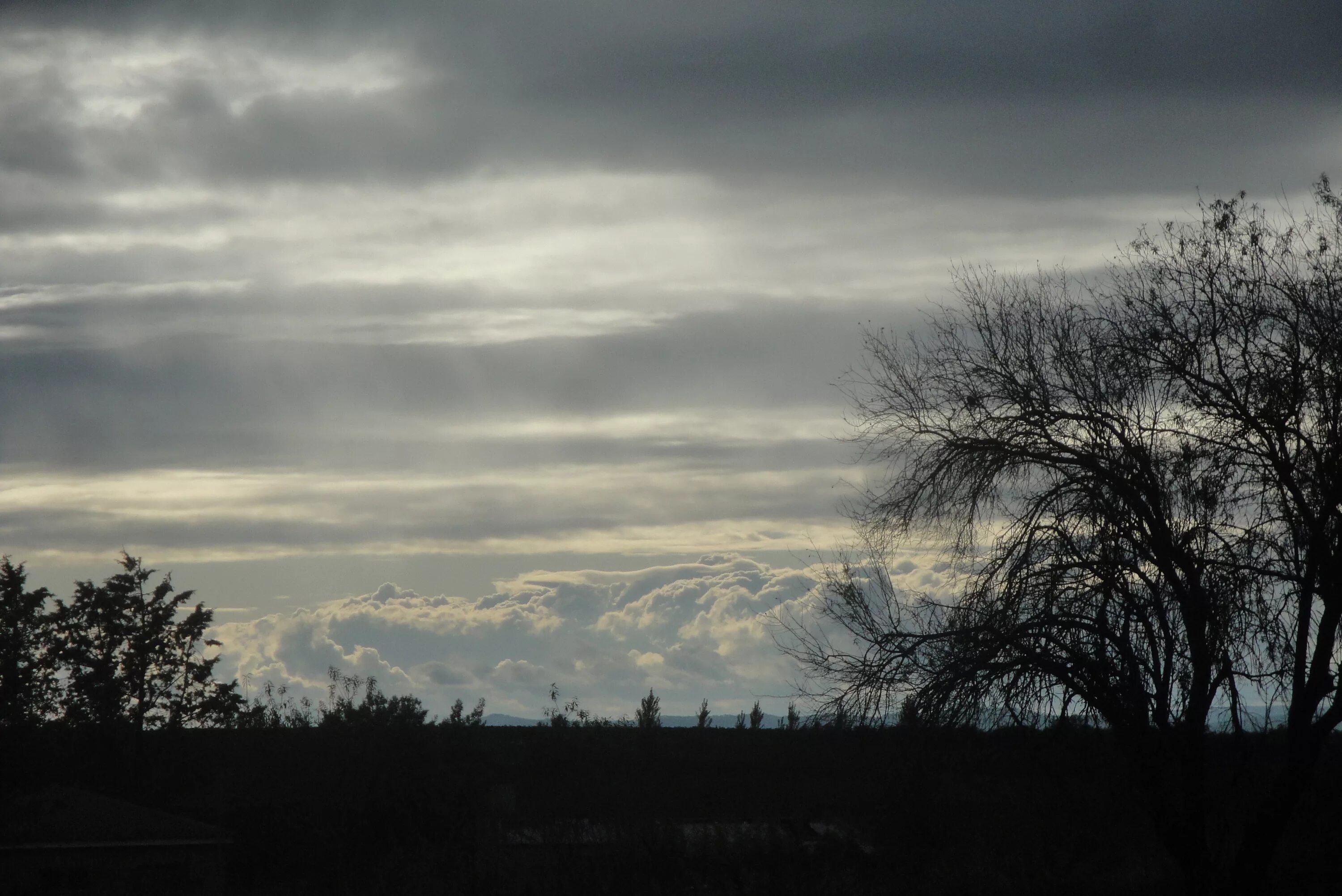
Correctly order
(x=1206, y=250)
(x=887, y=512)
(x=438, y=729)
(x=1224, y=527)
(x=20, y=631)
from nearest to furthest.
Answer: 1. (x=1224, y=527)
2. (x=1206, y=250)
3. (x=887, y=512)
4. (x=20, y=631)
5. (x=438, y=729)

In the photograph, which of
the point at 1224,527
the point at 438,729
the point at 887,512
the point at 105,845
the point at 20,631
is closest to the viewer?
the point at 1224,527

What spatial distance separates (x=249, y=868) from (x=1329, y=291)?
96.6 ft

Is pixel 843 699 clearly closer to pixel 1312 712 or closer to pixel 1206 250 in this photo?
pixel 1312 712

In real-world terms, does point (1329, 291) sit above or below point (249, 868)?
above

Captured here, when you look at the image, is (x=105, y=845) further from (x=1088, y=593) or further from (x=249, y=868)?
(x=1088, y=593)

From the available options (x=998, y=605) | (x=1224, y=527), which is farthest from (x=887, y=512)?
(x=1224, y=527)

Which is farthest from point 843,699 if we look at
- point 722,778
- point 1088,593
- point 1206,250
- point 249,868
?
point 722,778

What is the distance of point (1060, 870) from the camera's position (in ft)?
109

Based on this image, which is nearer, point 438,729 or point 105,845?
point 105,845

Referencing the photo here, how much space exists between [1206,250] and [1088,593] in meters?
5.29

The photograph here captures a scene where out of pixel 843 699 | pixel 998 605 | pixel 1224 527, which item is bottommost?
pixel 843 699

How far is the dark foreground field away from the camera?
27.2 meters

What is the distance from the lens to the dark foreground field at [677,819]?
27172 millimetres

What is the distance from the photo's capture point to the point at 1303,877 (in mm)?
24125
